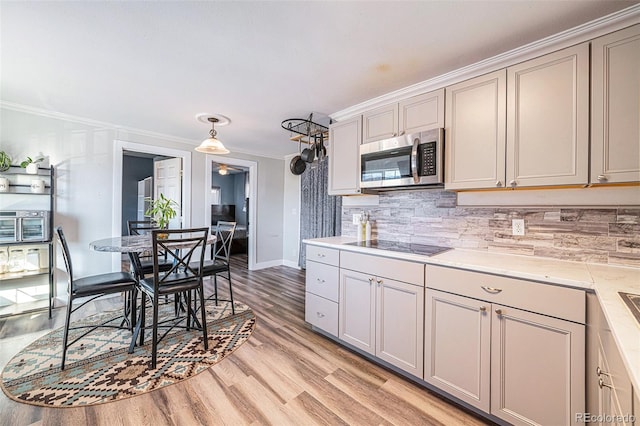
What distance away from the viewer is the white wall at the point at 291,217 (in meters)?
5.28

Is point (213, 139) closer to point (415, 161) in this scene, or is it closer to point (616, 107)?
point (415, 161)

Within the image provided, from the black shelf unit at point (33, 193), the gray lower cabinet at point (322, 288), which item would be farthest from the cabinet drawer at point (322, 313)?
the black shelf unit at point (33, 193)

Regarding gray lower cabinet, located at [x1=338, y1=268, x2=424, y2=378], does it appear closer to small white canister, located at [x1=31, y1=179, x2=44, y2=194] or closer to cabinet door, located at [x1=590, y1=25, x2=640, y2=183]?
cabinet door, located at [x1=590, y1=25, x2=640, y2=183]

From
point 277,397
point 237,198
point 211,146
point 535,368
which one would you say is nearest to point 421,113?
point 535,368

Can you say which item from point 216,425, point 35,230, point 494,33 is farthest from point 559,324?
point 35,230

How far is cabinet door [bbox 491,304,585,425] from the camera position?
3.99ft

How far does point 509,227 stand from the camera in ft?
6.25

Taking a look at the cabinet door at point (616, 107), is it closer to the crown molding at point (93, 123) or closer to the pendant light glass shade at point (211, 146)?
the pendant light glass shade at point (211, 146)

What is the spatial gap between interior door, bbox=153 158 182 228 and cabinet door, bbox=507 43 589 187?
14.2 feet

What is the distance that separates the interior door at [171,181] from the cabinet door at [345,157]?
9.17ft

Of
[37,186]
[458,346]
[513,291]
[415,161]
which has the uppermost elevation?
[415,161]

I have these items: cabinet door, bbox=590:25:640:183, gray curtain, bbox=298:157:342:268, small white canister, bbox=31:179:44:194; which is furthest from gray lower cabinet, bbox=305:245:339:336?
small white canister, bbox=31:179:44:194

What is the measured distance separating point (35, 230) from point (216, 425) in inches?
119

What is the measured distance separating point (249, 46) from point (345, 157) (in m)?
1.28
